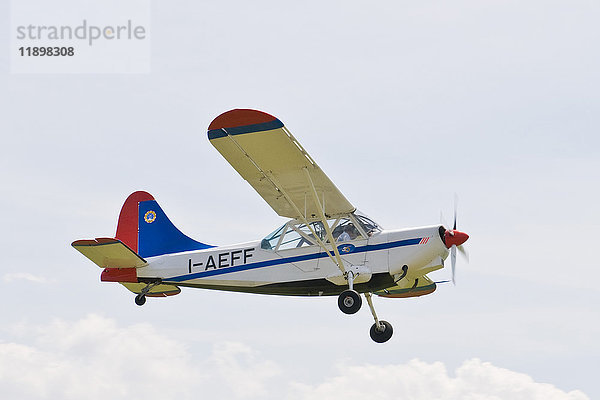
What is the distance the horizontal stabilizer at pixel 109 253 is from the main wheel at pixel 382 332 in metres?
4.73

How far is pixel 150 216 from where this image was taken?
19297 mm

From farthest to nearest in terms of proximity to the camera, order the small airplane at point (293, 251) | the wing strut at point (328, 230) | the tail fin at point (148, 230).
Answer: the tail fin at point (148, 230)
the wing strut at point (328, 230)
the small airplane at point (293, 251)

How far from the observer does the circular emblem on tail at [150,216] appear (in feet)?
63.0

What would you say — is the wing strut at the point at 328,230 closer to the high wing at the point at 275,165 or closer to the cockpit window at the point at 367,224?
the high wing at the point at 275,165

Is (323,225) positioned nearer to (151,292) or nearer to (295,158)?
(295,158)

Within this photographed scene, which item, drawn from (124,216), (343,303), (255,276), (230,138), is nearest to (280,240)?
(255,276)

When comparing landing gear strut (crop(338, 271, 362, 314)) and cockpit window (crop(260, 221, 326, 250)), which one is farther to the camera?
cockpit window (crop(260, 221, 326, 250))

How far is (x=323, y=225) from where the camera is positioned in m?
16.5

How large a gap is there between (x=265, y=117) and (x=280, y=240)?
3.30 m

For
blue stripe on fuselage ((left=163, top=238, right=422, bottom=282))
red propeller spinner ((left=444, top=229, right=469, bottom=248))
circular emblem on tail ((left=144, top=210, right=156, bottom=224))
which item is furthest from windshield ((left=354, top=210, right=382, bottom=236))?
circular emblem on tail ((left=144, top=210, right=156, bottom=224))

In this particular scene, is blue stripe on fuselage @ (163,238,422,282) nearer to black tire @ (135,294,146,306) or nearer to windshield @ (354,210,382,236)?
windshield @ (354,210,382,236)

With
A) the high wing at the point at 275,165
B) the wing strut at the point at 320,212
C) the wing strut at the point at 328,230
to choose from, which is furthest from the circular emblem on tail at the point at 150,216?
the wing strut at the point at 328,230

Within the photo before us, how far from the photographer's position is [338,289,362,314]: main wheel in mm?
15594

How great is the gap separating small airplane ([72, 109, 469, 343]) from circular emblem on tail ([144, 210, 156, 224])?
1.36 meters
